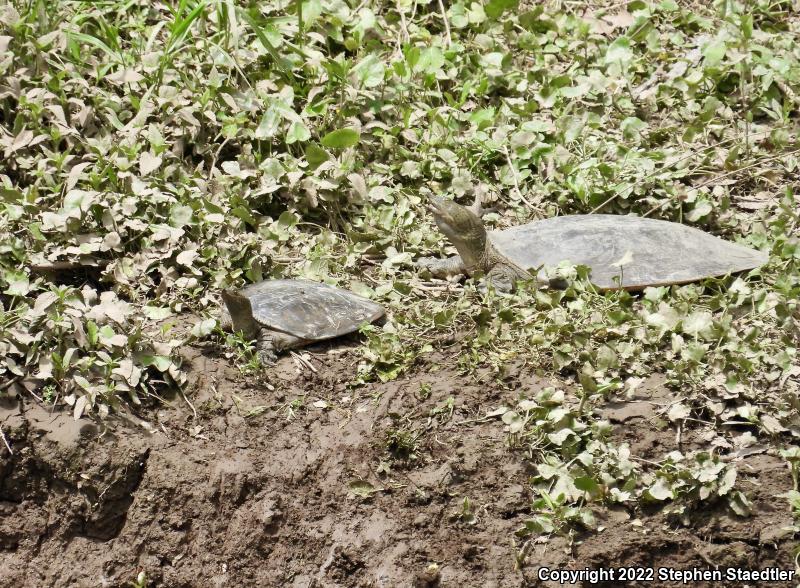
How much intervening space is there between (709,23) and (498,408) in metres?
3.68

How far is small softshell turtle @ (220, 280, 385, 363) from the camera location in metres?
4.39

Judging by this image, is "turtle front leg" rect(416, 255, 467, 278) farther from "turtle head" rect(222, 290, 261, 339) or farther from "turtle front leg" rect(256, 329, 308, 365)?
"turtle head" rect(222, 290, 261, 339)

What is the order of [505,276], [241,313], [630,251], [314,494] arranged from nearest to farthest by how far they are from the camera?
[314,494], [241,313], [630,251], [505,276]

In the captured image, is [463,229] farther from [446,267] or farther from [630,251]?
[630,251]

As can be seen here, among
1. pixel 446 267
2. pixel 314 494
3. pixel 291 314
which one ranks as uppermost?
pixel 291 314

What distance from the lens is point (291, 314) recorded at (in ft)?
14.6

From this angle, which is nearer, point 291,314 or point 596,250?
point 291,314

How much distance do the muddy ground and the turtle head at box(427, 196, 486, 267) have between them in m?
0.80

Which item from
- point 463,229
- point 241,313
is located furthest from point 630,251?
point 241,313

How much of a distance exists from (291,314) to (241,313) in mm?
243

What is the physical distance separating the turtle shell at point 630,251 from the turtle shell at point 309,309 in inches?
34.8

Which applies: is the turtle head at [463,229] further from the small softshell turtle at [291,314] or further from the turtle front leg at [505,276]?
the small softshell turtle at [291,314]

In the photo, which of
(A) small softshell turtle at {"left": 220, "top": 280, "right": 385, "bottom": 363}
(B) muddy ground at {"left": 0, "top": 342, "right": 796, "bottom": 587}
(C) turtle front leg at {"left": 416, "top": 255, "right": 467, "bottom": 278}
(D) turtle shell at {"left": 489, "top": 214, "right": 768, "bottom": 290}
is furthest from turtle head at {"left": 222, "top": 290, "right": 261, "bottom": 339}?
(D) turtle shell at {"left": 489, "top": 214, "right": 768, "bottom": 290}

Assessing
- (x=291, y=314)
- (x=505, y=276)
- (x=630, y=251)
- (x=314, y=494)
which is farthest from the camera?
(x=505, y=276)
